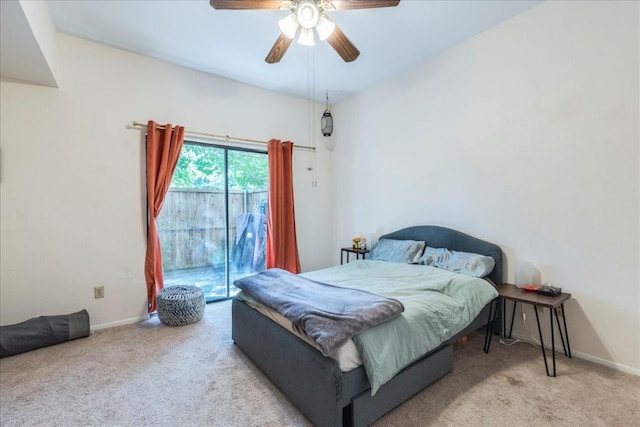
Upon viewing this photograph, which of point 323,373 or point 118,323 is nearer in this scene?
point 323,373

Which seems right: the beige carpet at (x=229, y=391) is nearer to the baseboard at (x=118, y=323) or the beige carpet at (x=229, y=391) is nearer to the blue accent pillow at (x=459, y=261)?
the baseboard at (x=118, y=323)

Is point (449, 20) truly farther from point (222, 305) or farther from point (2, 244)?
point (2, 244)

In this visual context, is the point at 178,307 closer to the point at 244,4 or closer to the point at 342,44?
the point at 244,4

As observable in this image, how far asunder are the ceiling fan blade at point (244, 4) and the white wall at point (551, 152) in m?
2.05

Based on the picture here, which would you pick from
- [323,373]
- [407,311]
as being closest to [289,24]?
[407,311]

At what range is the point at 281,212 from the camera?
3.96m

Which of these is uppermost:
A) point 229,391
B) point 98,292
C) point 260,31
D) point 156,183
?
point 260,31

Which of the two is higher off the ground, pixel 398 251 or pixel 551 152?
pixel 551 152

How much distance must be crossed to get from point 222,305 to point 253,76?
2886 millimetres

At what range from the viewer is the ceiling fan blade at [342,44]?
2.08 metres

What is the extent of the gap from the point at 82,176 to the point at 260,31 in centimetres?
221

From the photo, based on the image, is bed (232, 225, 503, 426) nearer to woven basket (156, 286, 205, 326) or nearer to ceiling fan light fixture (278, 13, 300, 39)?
woven basket (156, 286, 205, 326)

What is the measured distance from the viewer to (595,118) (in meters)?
2.14

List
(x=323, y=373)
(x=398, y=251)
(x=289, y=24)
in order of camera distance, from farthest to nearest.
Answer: (x=398, y=251) → (x=289, y=24) → (x=323, y=373)
